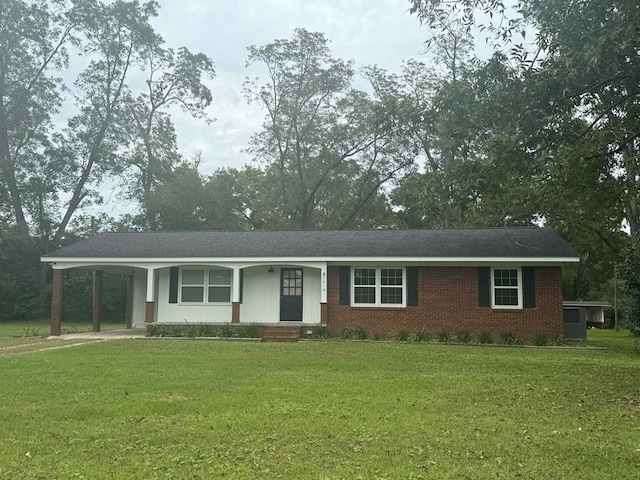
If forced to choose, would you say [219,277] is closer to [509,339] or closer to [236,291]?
[236,291]

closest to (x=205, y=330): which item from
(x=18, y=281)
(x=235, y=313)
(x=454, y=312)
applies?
(x=235, y=313)

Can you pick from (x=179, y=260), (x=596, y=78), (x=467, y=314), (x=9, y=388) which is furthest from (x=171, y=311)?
(x=596, y=78)

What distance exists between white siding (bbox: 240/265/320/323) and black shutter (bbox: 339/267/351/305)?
1171 mm

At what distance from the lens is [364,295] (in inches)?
758

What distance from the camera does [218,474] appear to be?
4.83 meters

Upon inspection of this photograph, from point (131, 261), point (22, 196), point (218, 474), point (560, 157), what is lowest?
point (218, 474)

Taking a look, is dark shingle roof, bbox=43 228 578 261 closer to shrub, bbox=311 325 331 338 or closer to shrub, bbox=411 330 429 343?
shrub, bbox=311 325 331 338

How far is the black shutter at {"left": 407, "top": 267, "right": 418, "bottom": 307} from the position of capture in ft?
61.5

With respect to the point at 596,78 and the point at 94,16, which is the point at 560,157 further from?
the point at 94,16

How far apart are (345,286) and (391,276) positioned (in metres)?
1.58

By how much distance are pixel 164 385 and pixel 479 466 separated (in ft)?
18.0

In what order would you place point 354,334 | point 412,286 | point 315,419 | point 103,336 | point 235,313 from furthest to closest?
point 235,313, point 103,336, point 412,286, point 354,334, point 315,419

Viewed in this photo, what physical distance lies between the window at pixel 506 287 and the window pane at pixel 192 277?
33.2 ft

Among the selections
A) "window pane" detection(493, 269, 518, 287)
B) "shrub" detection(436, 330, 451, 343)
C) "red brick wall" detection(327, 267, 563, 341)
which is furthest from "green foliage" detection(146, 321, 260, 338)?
"window pane" detection(493, 269, 518, 287)
